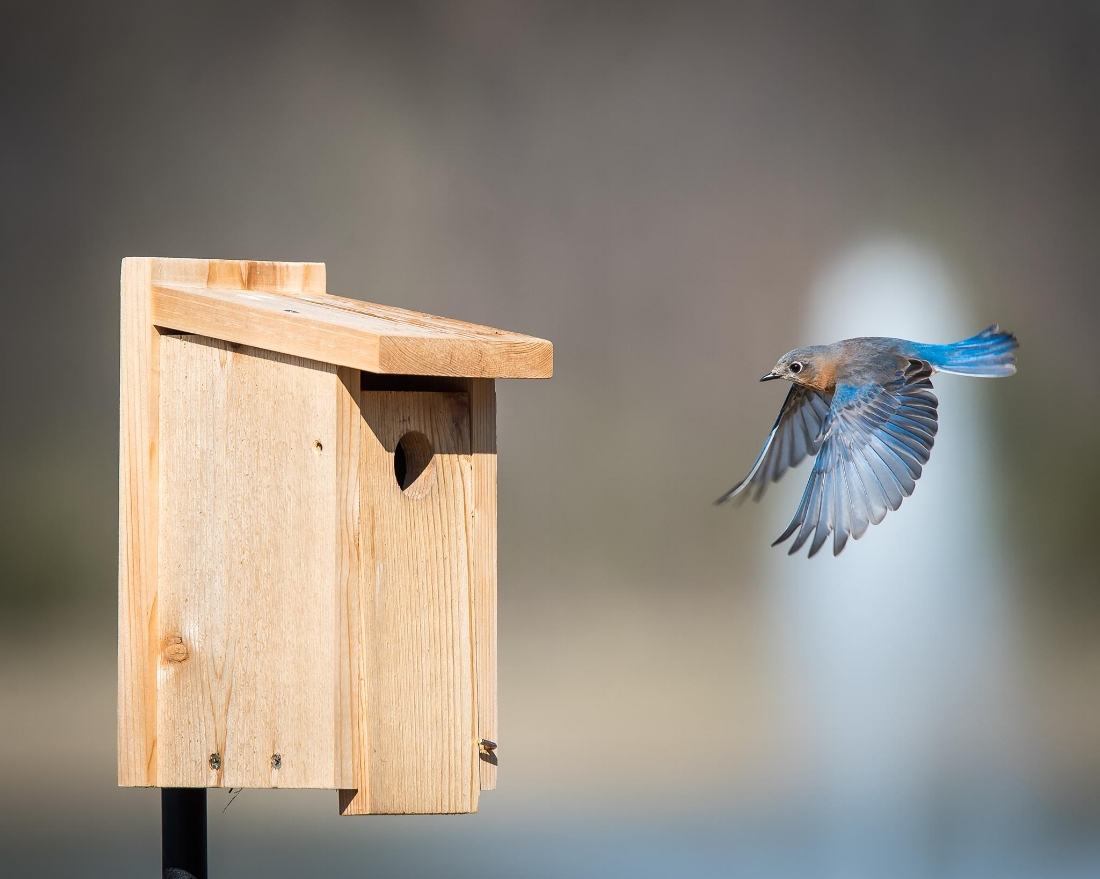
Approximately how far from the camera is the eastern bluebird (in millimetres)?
1766

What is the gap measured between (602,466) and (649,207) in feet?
3.01

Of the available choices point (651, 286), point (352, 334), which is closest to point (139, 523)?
point (352, 334)

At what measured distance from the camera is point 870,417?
1814 mm

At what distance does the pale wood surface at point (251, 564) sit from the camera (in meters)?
1.14

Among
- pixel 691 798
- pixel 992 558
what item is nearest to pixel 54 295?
pixel 691 798

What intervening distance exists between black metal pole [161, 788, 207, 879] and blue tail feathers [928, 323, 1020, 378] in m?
1.12

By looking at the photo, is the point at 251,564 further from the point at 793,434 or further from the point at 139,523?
the point at 793,434

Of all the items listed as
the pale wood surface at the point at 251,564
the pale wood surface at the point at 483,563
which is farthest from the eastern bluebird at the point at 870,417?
the pale wood surface at the point at 251,564

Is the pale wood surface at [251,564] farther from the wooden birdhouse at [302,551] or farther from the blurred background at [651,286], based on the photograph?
the blurred background at [651,286]

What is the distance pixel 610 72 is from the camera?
4.68 meters

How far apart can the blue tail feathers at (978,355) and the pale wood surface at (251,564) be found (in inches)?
40.0

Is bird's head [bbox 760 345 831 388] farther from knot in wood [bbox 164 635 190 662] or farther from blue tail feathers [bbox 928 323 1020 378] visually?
knot in wood [bbox 164 635 190 662]

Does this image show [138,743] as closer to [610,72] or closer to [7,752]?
[7,752]

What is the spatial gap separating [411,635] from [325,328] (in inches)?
10.6
